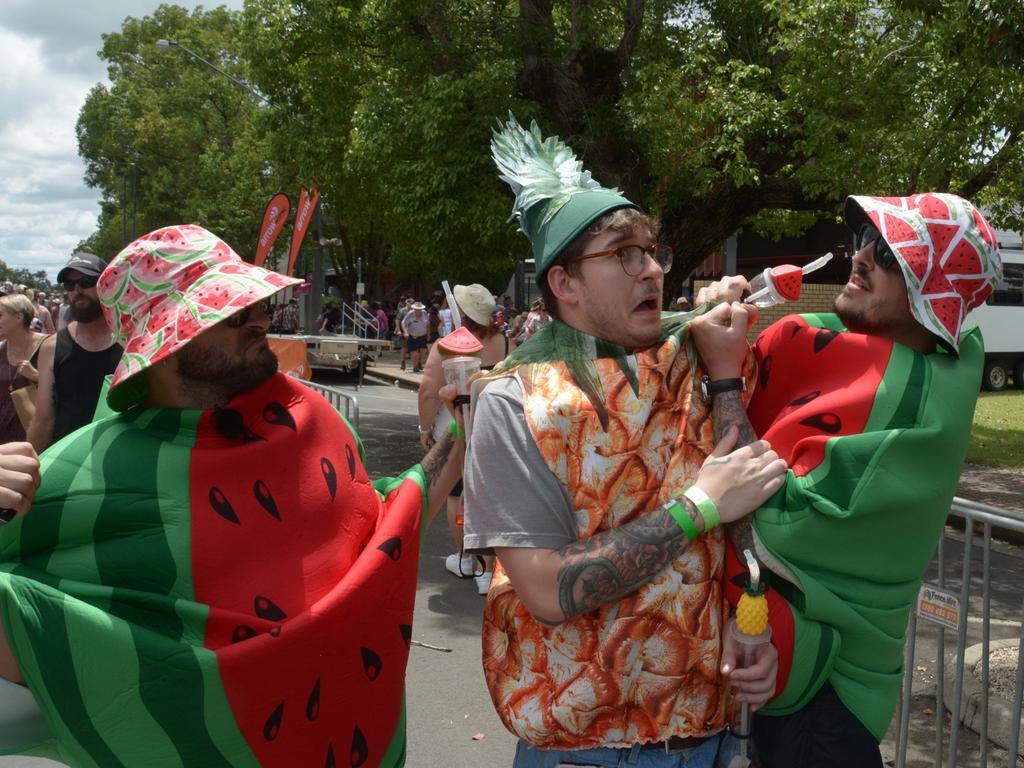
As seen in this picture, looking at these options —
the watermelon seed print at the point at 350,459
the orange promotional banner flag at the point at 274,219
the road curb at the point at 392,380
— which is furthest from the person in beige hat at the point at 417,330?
the watermelon seed print at the point at 350,459

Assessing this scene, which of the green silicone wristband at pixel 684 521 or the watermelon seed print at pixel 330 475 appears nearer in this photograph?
the green silicone wristband at pixel 684 521

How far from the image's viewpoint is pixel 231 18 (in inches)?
1585

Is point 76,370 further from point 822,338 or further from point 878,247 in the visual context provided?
point 878,247

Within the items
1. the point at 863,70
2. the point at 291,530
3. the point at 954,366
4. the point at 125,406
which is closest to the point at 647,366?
the point at 954,366

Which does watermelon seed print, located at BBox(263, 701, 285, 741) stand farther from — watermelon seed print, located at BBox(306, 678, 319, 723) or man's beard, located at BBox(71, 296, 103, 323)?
man's beard, located at BBox(71, 296, 103, 323)

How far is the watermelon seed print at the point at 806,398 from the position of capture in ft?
6.57

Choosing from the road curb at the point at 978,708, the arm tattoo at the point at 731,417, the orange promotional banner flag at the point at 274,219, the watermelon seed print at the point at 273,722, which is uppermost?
the orange promotional banner flag at the point at 274,219

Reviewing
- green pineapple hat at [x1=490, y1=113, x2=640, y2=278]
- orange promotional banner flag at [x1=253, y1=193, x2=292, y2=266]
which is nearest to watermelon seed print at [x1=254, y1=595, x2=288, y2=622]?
green pineapple hat at [x1=490, y1=113, x2=640, y2=278]

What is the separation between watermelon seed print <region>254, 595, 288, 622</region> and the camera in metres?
2.03

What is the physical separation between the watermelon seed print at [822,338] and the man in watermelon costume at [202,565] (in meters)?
1.04

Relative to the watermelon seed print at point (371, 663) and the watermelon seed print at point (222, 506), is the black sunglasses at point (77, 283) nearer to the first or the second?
the watermelon seed print at point (222, 506)

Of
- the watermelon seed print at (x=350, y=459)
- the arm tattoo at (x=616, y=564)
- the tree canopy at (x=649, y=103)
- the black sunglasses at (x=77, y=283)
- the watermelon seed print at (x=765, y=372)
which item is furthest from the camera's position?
the tree canopy at (x=649, y=103)

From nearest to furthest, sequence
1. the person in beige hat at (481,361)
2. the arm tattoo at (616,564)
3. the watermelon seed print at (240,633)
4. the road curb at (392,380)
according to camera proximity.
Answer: the arm tattoo at (616,564)
the watermelon seed print at (240,633)
the person in beige hat at (481,361)
the road curb at (392,380)

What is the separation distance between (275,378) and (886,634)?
1483 millimetres
